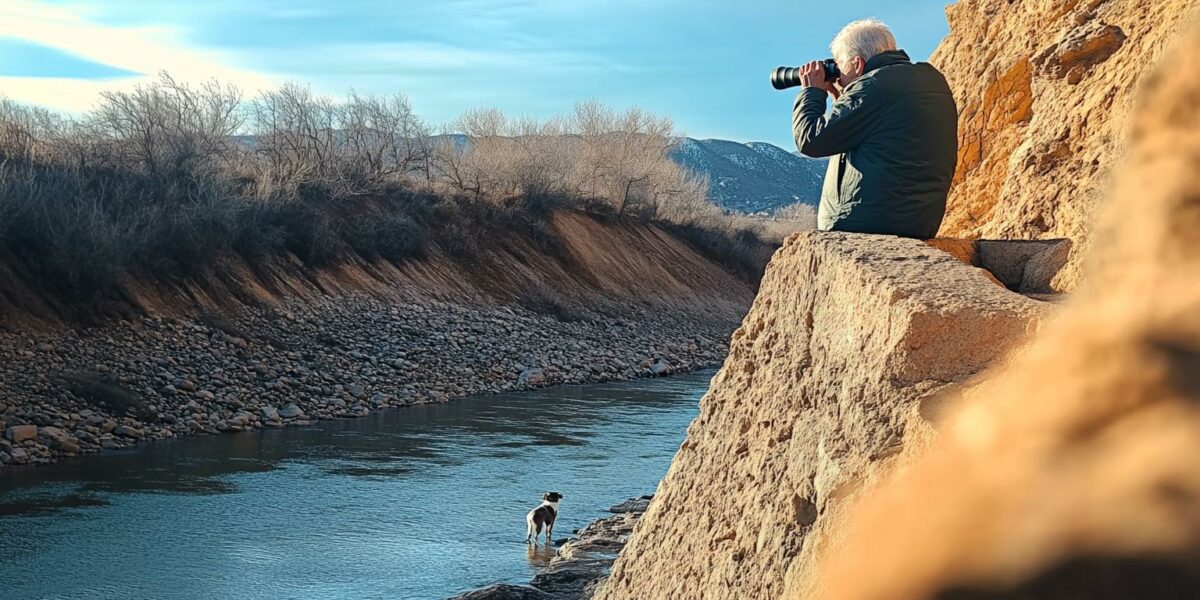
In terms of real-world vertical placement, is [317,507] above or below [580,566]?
below

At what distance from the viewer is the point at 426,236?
112 ft

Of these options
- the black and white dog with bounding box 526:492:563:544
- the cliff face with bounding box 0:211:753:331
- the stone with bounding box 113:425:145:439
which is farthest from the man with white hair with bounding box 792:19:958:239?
the cliff face with bounding box 0:211:753:331

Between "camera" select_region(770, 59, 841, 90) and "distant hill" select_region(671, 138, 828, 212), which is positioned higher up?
"distant hill" select_region(671, 138, 828, 212)

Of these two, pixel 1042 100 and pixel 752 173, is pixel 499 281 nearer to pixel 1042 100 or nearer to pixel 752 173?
pixel 1042 100

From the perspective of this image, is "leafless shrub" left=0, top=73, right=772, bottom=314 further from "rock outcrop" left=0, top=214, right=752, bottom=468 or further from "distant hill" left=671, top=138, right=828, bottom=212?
"distant hill" left=671, top=138, right=828, bottom=212

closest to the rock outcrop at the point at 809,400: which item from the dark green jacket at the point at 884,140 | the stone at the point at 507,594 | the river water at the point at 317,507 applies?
the dark green jacket at the point at 884,140

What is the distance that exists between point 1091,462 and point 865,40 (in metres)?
4.10

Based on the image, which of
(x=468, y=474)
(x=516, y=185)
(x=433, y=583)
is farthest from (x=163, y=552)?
(x=516, y=185)

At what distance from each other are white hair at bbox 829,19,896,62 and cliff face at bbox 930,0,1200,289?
87 cm

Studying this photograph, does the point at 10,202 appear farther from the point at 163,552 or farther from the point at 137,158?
the point at 163,552

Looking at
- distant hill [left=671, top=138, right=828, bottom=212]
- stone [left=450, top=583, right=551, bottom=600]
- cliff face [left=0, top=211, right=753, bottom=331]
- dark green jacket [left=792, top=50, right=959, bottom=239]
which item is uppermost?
distant hill [left=671, top=138, right=828, bottom=212]

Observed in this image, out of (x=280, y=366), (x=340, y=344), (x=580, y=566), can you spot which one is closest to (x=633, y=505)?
(x=580, y=566)

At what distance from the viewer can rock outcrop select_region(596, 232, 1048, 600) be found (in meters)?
2.89

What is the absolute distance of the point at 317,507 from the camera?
13219 millimetres
